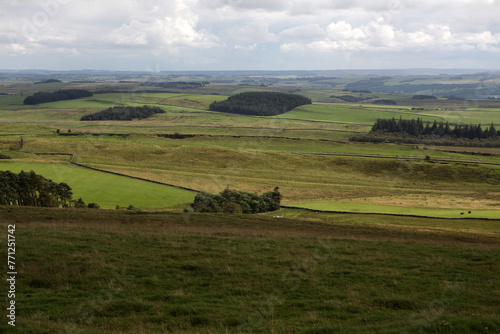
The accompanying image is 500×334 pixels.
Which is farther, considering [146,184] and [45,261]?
[146,184]

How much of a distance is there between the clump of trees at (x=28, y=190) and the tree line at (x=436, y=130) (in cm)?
14150

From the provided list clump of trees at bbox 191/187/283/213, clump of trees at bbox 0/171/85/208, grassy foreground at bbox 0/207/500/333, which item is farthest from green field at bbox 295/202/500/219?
clump of trees at bbox 0/171/85/208

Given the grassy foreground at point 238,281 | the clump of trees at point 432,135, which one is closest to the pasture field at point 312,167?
the clump of trees at point 432,135

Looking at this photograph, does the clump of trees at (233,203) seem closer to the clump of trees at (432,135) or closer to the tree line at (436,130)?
the clump of trees at (432,135)

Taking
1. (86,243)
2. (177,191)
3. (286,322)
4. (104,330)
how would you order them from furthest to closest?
1. (177,191)
2. (86,243)
3. (286,322)
4. (104,330)

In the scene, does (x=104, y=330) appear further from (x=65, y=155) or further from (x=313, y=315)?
(x=65, y=155)

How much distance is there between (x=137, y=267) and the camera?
19.0m

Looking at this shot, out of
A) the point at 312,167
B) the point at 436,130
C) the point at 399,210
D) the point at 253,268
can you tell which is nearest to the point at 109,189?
the point at 399,210

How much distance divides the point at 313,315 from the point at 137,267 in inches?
353

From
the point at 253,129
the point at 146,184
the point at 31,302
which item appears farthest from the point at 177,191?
the point at 253,129

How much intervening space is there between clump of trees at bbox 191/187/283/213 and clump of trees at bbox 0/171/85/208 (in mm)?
13894

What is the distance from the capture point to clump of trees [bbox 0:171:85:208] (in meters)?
42.5

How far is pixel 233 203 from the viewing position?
48531 millimetres

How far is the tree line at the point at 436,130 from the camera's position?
15200 centimetres
